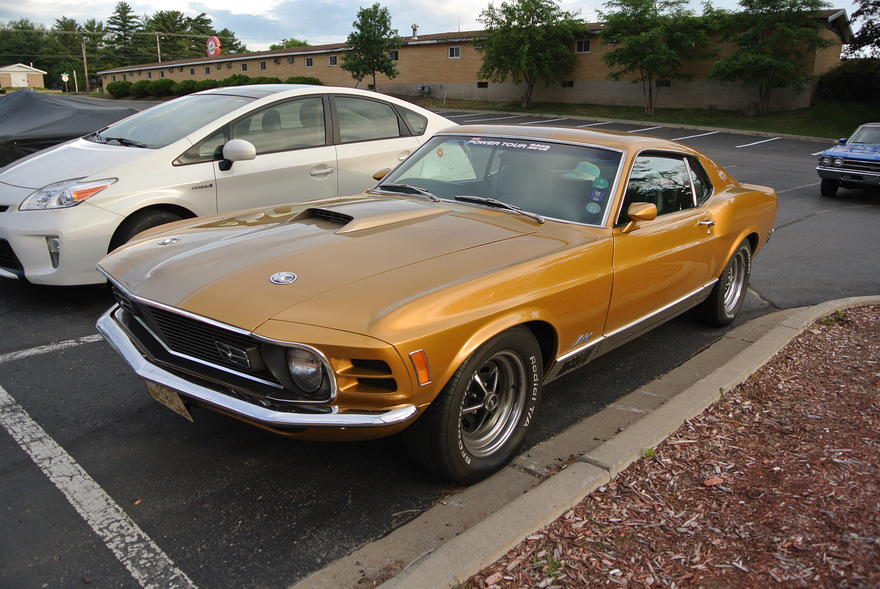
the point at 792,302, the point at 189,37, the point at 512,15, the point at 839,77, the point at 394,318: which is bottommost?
the point at 792,302

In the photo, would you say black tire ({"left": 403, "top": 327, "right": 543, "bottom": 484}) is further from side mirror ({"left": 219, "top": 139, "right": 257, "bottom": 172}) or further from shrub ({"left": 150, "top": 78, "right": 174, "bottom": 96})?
shrub ({"left": 150, "top": 78, "right": 174, "bottom": 96})

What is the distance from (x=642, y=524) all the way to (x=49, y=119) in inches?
373

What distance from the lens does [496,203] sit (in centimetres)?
395

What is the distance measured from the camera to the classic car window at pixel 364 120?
6.41 m

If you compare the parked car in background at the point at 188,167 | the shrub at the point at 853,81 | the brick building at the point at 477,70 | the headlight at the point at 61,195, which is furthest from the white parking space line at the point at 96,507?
the shrub at the point at 853,81

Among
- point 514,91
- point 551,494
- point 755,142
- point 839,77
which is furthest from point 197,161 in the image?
point 514,91

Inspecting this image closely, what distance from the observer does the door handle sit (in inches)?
240

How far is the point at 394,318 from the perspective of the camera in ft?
8.52

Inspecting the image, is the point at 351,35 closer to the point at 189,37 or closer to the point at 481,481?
the point at 481,481

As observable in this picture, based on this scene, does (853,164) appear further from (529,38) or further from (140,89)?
(140,89)

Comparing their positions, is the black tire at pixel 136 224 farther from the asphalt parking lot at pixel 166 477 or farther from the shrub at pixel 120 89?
the shrub at pixel 120 89

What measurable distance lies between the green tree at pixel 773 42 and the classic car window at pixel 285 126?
89.9ft

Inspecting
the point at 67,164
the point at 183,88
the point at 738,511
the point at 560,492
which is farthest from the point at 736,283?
the point at 183,88

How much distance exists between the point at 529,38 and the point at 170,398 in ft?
117
